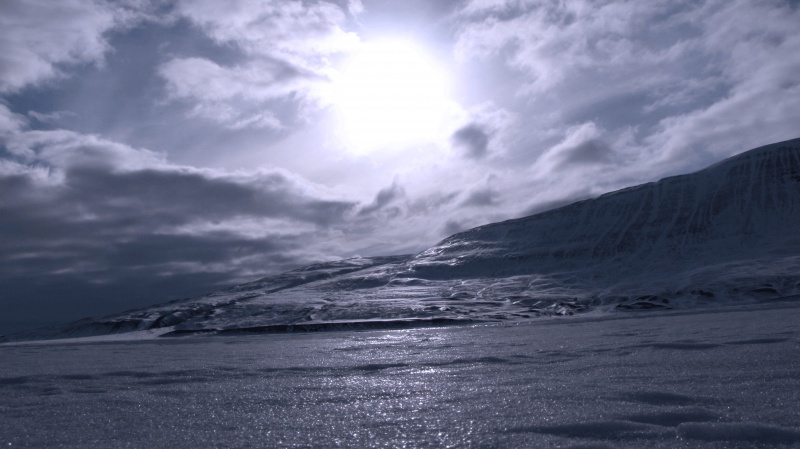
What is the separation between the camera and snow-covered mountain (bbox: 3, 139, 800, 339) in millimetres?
45406

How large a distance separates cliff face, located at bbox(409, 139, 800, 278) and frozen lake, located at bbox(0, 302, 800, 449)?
61531 millimetres

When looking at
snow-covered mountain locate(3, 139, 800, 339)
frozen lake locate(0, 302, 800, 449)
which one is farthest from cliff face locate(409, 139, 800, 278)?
frozen lake locate(0, 302, 800, 449)

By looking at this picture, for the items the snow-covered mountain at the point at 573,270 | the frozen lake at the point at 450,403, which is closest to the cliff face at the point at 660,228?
the snow-covered mountain at the point at 573,270

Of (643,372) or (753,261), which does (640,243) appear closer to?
(753,261)

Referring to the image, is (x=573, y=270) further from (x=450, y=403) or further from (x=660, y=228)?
(x=450, y=403)

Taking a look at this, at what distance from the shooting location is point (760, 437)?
128 inches

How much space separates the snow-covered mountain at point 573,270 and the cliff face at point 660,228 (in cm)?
20

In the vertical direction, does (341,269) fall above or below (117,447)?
above

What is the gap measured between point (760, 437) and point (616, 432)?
726mm

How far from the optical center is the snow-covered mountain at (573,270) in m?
45.4

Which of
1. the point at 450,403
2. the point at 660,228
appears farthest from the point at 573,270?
the point at 450,403

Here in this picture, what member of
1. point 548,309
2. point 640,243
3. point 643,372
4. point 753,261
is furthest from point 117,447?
point 640,243

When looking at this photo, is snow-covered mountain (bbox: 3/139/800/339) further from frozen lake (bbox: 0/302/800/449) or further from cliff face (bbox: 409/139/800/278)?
frozen lake (bbox: 0/302/800/449)

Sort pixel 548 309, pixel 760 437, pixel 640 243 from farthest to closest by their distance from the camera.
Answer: pixel 640 243 < pixel 548 309 < pixel 760 437
